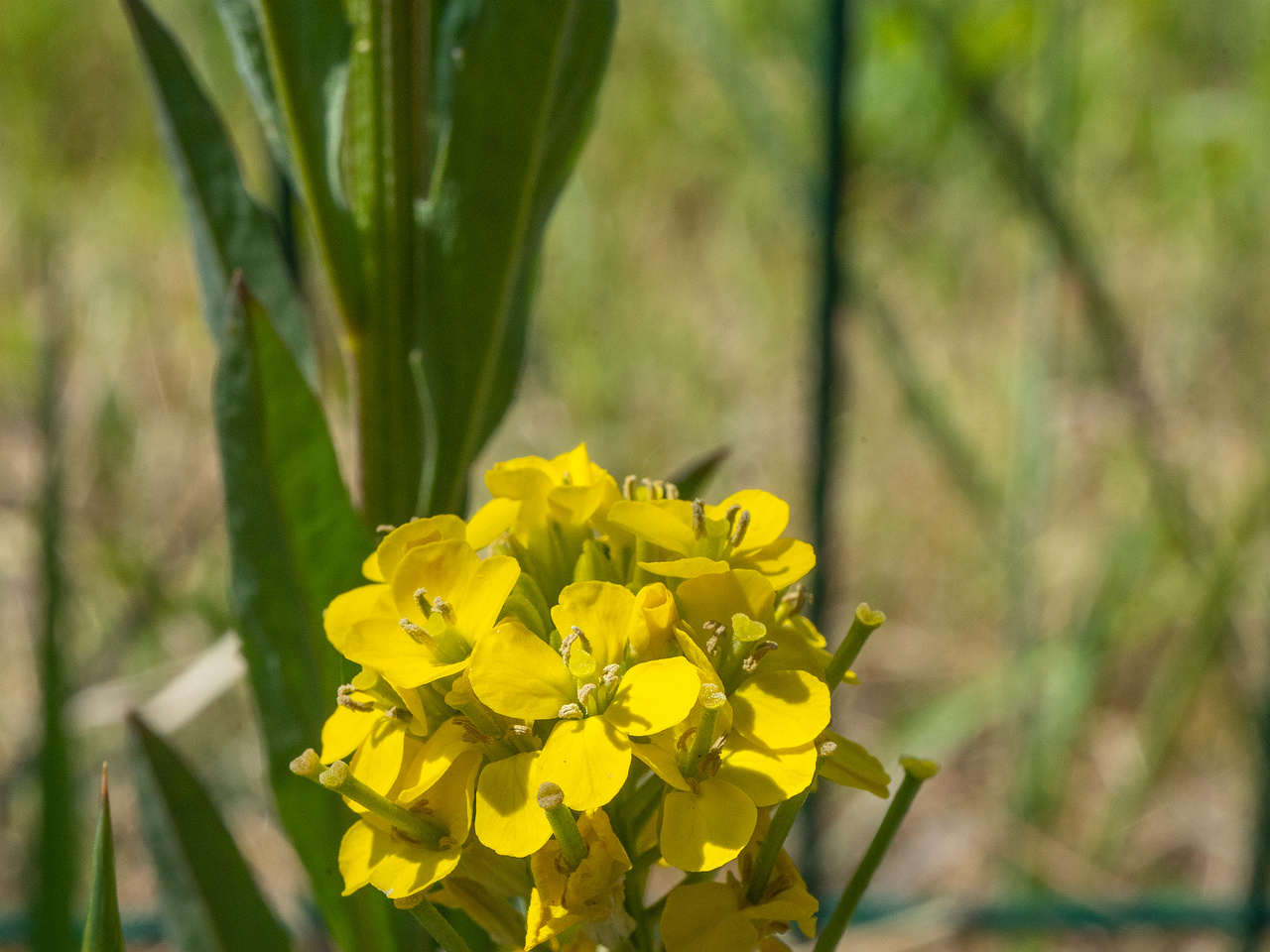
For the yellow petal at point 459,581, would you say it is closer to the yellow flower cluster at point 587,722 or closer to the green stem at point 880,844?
the yellow flower cluster at point 587,722

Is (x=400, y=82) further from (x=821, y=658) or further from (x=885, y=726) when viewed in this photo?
(x=885, y=726)

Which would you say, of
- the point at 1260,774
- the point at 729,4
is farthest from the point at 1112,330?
the point at 729,4

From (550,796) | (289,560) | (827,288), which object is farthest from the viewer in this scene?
(827,288)

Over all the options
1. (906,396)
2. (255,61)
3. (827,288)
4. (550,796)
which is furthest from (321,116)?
(906,396)

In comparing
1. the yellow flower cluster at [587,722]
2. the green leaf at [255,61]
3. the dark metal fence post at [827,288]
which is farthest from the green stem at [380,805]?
the dark metal fence post at [827,288]

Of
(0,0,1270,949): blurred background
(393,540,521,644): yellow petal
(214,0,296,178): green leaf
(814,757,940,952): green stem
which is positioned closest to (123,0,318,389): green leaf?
(214,0,296,178): green leaf

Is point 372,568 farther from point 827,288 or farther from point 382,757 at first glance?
point 827,288
